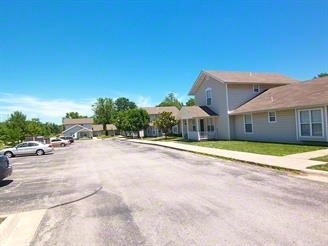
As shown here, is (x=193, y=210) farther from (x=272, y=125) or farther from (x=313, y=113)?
(x=272, y=125)

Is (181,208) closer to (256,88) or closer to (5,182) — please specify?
(5,182)

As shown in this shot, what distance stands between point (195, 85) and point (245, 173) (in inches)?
1059

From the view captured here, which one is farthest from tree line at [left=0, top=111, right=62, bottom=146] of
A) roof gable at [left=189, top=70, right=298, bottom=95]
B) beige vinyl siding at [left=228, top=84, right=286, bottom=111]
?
beige vinyl siding at [left=228, top=84, right=286, bottom=111]

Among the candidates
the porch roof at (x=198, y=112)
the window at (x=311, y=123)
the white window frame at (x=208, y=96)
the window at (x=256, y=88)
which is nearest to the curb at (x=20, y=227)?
the window at (x=311, y=123)

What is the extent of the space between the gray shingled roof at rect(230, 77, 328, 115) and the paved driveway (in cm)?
1130

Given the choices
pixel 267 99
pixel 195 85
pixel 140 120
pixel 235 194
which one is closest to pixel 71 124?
pixel 140 120

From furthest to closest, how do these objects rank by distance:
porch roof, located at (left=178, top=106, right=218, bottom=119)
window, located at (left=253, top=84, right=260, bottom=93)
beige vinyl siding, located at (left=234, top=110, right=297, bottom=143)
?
porch roof, located at (left=178, top=106, right=218, bottom=119), window, located at (left=253, top=84, right=260, bottom=93), beige vinyl siding, located at (left=234, top=110, right=297, bottom=143)

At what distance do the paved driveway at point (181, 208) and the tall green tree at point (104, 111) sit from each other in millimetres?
104925

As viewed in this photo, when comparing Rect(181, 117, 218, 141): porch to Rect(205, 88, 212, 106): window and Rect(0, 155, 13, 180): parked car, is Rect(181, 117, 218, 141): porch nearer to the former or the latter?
Rect(205, 88, 212, 106): window

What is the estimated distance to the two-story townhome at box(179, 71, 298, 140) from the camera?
32562 mm

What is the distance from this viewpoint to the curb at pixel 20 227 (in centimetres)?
623

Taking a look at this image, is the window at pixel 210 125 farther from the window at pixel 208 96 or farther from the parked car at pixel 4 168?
the parked car at pixel 4 168

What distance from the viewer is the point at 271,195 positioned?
8.63m

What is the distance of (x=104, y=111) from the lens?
118 meters
